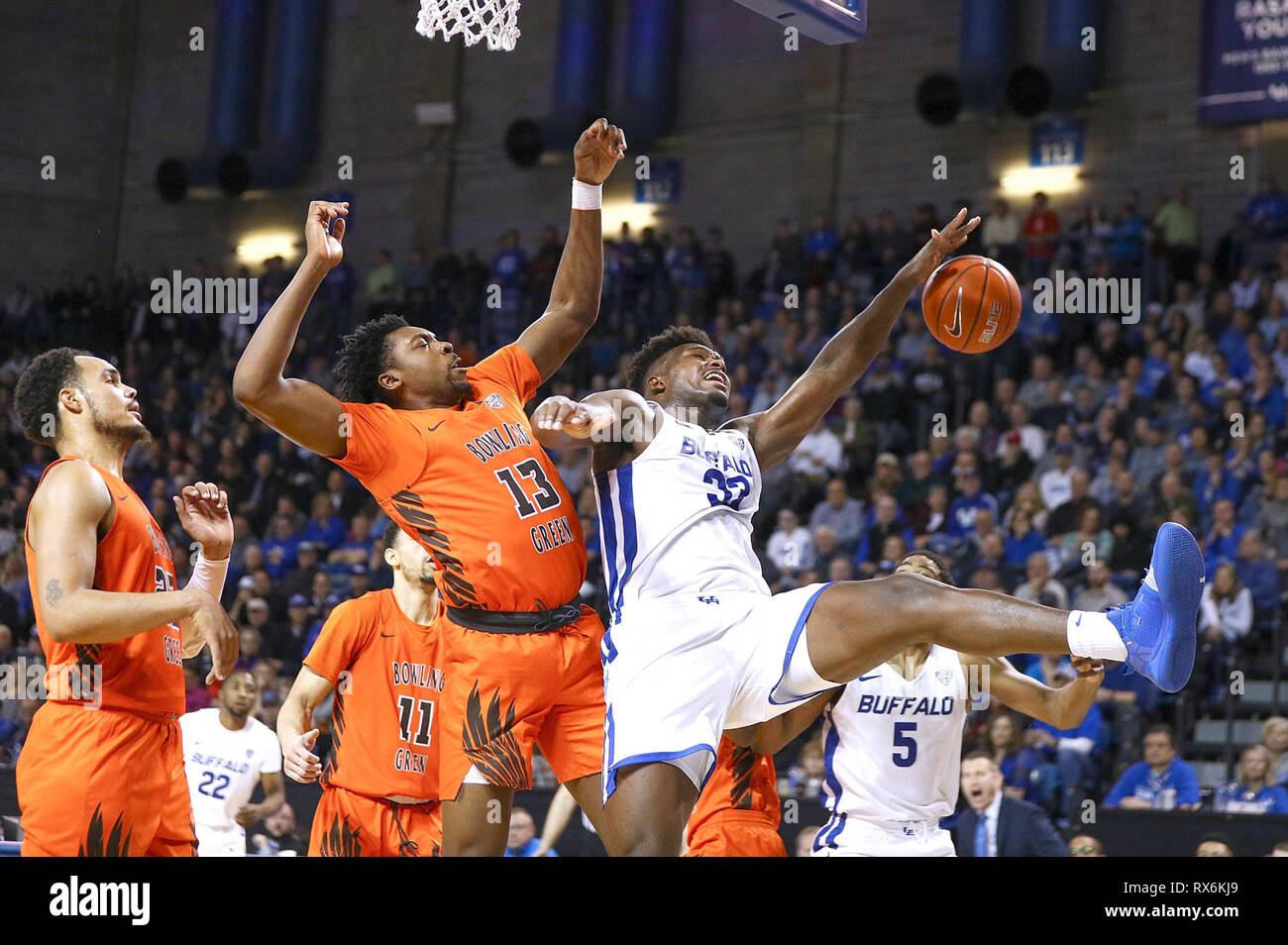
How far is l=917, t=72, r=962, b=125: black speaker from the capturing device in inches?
624

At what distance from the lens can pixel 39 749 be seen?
13.5 ft

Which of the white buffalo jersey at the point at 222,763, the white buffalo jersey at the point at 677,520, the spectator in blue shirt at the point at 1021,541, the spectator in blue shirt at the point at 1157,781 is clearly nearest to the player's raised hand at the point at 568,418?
the white buffalo jersey at the point at 677,520

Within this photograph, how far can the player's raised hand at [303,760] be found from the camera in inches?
194

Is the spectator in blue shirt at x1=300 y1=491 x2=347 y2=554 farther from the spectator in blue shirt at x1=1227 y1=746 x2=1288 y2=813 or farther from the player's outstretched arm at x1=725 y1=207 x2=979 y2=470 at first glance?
the player's outstretched arm at x1=725 y1=207 x2=979 y2=470

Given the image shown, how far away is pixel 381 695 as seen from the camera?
5379mm

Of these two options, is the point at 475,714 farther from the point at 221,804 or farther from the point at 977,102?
the point at 977,102

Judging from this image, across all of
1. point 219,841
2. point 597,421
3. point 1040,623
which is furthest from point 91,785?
point 219,841

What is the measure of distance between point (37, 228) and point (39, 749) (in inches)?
710

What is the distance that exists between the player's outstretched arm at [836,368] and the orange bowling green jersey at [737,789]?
1.06 m

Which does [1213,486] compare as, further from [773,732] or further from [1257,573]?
[773,732]

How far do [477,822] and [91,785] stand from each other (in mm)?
1052

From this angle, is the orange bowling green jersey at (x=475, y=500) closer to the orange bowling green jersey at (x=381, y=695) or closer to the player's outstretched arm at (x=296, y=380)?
the player's outstretched arm at (x=296, y=380)

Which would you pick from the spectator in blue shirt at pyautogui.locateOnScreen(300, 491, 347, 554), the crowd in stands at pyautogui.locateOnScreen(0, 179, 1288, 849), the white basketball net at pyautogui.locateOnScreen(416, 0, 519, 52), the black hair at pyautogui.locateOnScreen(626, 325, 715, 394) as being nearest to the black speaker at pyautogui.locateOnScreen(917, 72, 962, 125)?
the crowd in stands at pyautogui.locateOnScreen(0, 179, 1288, 849)
